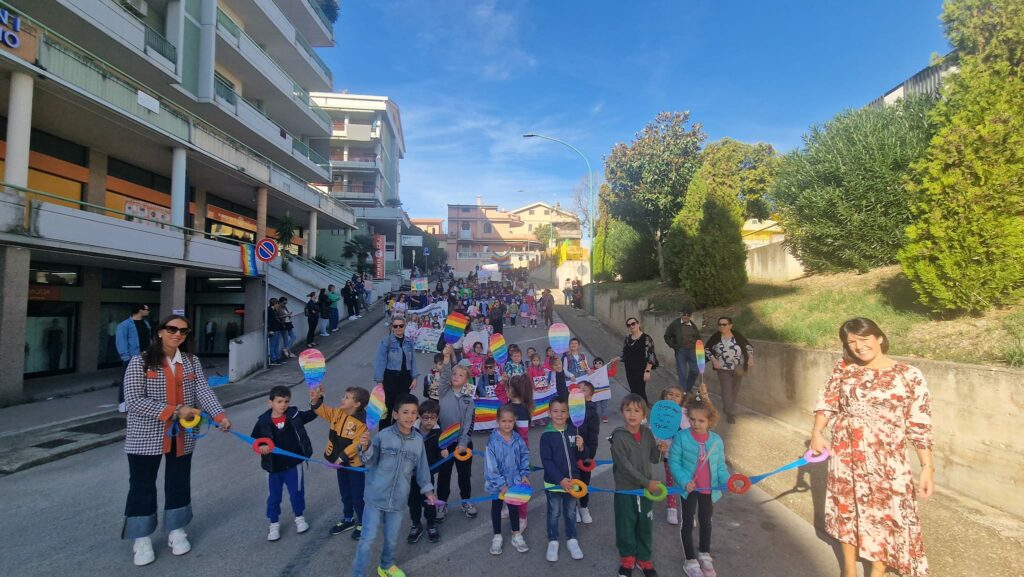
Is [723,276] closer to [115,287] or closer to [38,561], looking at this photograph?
[38,561]

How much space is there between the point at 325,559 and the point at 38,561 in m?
2.27

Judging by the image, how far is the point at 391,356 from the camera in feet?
22.3

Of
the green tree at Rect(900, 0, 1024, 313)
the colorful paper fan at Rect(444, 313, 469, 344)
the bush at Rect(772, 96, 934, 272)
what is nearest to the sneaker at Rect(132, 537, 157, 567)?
the colorful paper fan at Rect(444, 313, 469, 344)

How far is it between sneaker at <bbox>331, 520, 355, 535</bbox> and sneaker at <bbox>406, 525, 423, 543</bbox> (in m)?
0.58

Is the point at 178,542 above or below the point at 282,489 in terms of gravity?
below

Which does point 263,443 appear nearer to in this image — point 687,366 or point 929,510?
point 929,510

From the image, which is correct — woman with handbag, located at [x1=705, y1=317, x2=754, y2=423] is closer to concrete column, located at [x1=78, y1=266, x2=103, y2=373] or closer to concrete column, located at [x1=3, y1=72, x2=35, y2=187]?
concrete column, located at [x1=3, y1=72, x2=35, y2=187]

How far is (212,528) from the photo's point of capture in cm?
445

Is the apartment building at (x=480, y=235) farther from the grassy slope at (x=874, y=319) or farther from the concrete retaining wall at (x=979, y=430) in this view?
the concrete retaining wall at (x=979, y=430)

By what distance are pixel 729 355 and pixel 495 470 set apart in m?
5.07

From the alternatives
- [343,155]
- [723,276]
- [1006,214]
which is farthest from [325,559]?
[343,155]

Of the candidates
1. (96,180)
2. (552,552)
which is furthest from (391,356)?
(96,180)

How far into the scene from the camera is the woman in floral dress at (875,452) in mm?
3254

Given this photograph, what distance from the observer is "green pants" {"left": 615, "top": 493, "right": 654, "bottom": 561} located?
371 centimetres
